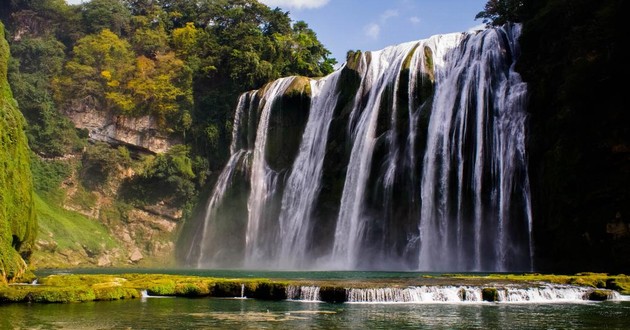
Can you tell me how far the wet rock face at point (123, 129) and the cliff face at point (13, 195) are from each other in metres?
28.7

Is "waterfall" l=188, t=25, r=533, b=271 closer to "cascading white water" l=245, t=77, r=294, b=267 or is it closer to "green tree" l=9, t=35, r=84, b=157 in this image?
"cascading white water" l=245, t=77, r=294, b=267

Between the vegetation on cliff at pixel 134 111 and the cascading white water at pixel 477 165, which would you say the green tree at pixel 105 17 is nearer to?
the vegetation on cliff at pixel 134 111

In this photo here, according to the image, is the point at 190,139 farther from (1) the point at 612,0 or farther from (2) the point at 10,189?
(1) the point at 612,0

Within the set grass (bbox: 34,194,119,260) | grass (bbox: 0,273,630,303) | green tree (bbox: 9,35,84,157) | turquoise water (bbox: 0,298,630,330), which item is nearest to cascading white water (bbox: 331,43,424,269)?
grass (bbox: 0,273,630,303)

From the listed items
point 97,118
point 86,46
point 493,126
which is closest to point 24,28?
point 86,46

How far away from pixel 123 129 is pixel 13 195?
115 feet

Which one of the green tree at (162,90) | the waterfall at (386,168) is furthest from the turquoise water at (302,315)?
the green tree at (162,90)

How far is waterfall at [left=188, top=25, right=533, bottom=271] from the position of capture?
38719mm

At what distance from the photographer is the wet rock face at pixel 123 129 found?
217 feet

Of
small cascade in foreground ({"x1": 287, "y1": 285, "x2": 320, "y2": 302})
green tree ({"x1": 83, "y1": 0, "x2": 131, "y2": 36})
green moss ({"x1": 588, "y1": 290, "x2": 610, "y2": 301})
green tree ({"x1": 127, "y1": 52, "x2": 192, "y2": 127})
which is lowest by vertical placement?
small cascade in foreground ({"x1": 287, "y1": 285, "x2": 320, "y2": 302})

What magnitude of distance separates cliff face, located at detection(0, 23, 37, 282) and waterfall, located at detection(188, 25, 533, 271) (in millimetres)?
20503

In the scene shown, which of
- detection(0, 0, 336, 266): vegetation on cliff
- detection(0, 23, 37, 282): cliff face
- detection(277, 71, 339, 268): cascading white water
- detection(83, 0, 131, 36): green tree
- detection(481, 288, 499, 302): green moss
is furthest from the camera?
detection(83, 0, 131, 36): green tree

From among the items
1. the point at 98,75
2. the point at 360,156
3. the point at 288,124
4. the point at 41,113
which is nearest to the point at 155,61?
the point at 98,75

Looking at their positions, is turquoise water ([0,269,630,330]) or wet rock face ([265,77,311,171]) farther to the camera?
wet rock face ([265,77,311,171])
